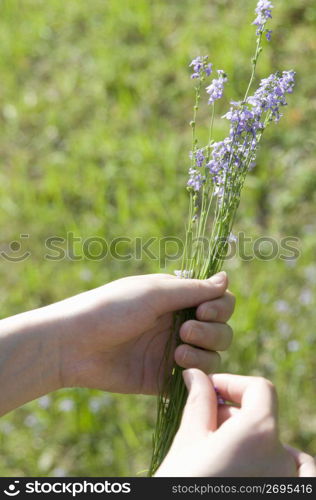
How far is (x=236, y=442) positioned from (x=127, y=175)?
2823 millimetres

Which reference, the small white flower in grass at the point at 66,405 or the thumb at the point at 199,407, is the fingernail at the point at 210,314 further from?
the small white flower in grass at the point at 66,405

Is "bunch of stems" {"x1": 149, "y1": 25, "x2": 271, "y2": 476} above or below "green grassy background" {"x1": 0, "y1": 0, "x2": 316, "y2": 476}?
below

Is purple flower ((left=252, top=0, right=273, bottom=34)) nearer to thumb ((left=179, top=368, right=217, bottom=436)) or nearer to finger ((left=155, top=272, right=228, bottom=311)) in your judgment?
finger ((left=155, top=272, right=228, bottom=311))

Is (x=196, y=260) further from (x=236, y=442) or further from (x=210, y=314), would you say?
(x=236, y=442)

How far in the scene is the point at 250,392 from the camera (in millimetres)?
1520

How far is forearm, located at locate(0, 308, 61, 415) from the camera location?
184 centimetres

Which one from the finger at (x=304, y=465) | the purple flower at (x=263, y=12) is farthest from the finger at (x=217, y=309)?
the purple flower at (x=263, y=12)

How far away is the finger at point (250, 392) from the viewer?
145cm

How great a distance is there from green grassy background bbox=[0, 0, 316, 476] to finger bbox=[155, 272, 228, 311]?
1349 mm

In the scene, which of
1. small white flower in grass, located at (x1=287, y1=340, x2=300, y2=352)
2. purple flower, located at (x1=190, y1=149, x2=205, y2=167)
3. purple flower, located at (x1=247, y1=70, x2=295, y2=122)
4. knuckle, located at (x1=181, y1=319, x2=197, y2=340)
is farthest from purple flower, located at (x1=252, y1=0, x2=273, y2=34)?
small white flower in grass, located at (x1=287, y1=340, x2=300, y2=352)

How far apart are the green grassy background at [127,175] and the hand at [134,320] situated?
3.77 feet

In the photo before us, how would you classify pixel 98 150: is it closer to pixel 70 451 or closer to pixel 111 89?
pixel 111 89

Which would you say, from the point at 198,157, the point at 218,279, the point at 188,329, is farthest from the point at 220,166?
the point at 188,329

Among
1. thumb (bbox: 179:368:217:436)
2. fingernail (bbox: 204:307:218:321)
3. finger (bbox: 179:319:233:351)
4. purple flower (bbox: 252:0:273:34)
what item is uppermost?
purple flower (bbox: 252:0:273:34)
